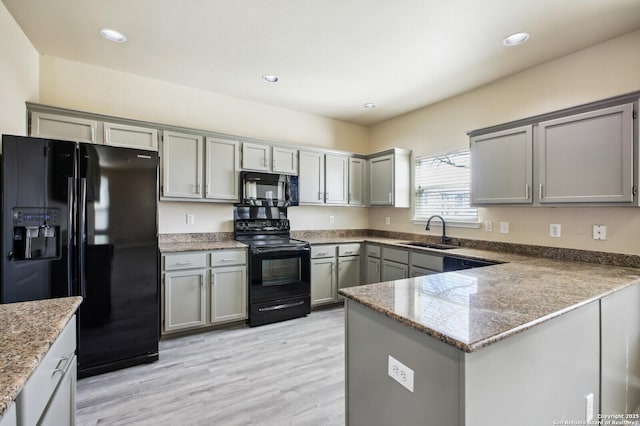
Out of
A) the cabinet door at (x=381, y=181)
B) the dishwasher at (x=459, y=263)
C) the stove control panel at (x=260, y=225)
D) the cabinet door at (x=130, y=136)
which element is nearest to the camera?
the dishwasher at (x=459, y=263)

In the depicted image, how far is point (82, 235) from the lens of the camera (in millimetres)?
2307

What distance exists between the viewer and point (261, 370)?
8.07ft

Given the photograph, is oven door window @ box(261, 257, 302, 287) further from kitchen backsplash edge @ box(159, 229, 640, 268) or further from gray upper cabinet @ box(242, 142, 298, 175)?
gray upper cabinet @ box(242, 142, 298, 175)

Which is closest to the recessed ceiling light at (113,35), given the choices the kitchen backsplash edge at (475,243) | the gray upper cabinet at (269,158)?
the gray upper cabinet at (269,158)

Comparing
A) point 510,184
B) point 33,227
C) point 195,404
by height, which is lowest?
point 195,404

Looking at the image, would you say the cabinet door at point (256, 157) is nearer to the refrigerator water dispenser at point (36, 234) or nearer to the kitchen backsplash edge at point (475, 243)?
the kitchen backsplash edge at point (475, 243)

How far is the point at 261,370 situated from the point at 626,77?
380cm

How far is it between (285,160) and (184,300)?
2.06m

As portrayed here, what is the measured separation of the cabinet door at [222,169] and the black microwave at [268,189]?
0.11 meters

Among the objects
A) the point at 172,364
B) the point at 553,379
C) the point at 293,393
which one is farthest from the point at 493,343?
the point at 172,364

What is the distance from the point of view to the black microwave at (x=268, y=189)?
3703 mm

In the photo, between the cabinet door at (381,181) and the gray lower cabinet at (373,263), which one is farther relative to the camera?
the cabinet door at (381,181)

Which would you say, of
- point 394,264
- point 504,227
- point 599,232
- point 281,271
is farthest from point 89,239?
point 599,232

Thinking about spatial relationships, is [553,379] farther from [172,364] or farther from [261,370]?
[172,364]
